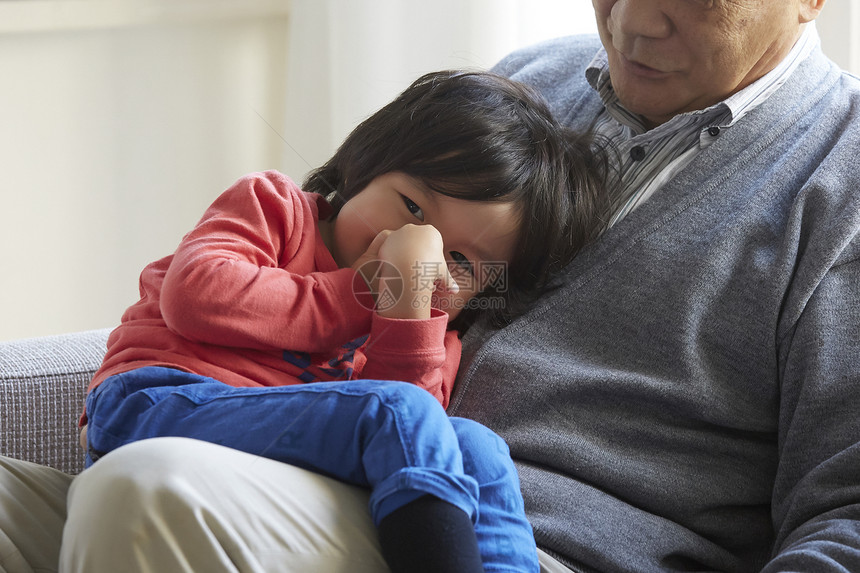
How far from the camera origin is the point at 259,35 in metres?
1.75

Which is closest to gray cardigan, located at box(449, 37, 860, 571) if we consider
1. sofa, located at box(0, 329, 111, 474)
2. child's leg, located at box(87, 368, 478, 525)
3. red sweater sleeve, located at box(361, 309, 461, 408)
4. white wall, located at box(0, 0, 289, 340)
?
red sweater sleeve, located at box(361, 309, 461, 408)

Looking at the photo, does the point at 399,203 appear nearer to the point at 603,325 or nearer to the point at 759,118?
the point at 603,325

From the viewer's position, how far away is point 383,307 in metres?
0.84

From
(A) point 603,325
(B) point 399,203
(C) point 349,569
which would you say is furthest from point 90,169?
(C) point 349,569

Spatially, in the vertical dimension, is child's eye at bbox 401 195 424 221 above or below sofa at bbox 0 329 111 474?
above

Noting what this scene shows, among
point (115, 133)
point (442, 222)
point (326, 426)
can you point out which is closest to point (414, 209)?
point (442, 222)

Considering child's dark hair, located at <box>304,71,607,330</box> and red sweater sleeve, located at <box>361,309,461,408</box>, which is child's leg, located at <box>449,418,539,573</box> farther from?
child's dark hair, located at <box>304,71,607,330</box>

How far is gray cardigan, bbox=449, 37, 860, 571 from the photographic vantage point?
80cm

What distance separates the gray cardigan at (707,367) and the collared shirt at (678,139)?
0.02 meters

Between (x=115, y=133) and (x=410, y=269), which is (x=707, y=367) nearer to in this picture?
(x=410, y=269)

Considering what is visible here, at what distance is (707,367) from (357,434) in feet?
1.29

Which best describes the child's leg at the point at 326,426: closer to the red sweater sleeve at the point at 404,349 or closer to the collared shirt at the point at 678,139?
the red sweater sleeve at the point at 404,349

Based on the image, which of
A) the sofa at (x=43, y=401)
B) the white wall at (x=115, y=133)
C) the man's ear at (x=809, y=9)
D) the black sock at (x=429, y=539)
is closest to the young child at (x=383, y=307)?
the black sock at (x=429, y=539)

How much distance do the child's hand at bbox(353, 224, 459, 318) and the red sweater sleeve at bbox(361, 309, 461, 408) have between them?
0.5 inches
